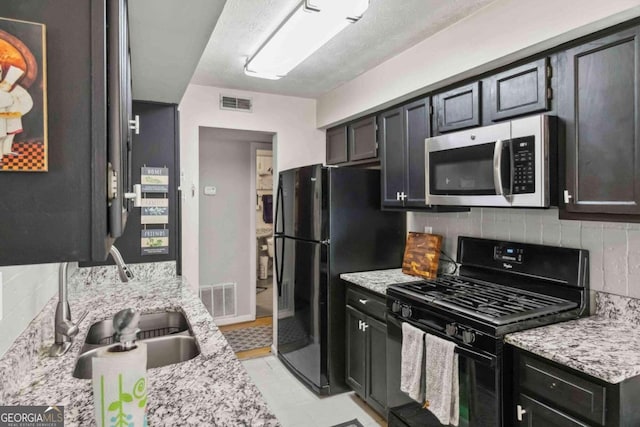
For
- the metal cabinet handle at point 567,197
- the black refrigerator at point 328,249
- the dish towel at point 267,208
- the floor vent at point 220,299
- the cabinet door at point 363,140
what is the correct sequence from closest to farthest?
the metal cabinet handle at point 567,197
the black refrigerator at point 328,249
the cabinet door at point 363,140
the floor vent at point 220,299
the dish towel at point 267,208

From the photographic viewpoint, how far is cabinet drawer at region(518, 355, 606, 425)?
1392mm

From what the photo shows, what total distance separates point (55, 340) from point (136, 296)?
821 millimetres

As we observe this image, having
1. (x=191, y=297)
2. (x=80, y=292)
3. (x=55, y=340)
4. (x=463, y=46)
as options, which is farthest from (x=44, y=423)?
(x=463, y=46)

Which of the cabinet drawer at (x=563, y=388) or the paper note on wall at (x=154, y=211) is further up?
the paper note on wall at (x=154, y=211)

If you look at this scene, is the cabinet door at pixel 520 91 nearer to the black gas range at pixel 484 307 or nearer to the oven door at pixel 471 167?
the oven door at pixel 471 167

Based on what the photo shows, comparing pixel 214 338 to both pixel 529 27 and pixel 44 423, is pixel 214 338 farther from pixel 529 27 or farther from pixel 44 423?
pixel 529 27

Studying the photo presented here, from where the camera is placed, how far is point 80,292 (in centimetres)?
235

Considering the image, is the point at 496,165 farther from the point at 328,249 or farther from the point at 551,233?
the point at 328,249

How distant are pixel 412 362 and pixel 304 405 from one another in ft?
3.66

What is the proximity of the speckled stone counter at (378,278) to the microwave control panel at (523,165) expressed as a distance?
1042 mm

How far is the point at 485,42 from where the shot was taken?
2.11 metres

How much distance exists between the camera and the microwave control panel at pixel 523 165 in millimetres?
1872

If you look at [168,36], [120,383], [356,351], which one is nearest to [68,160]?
[120,383]

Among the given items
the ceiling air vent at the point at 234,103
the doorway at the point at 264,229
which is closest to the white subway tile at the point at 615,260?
the ceiling air vent at the point at 234,103
